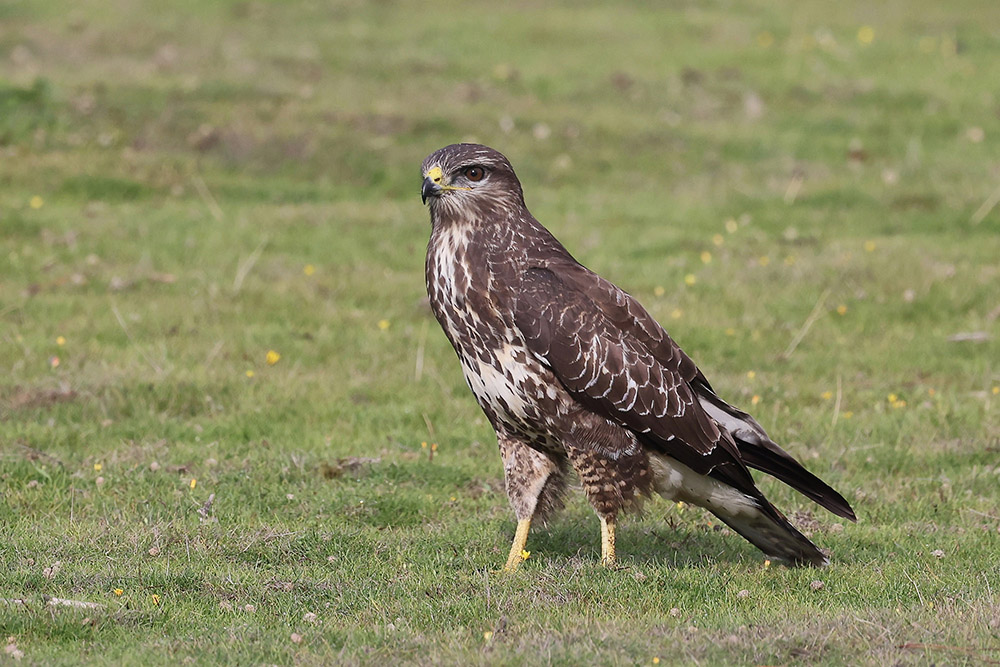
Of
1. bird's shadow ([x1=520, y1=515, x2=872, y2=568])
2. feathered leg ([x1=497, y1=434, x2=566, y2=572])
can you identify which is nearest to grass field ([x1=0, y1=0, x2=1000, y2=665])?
bird's shadow ([x1=520, y1=515, x2=872, y2=568])

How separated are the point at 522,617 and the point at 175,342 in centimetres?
552

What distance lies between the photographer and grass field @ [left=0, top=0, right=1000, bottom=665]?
5.96m

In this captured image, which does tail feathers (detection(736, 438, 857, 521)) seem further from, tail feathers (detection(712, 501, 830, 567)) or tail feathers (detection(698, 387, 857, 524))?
tail feathers (detection(712, 501, 830, 567))

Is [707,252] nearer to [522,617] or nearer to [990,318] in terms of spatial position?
[990,318]

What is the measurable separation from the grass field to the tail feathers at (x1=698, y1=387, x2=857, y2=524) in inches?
17.2

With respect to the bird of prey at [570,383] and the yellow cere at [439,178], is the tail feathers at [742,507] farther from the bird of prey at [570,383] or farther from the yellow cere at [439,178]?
the yellow cere at [439,178]

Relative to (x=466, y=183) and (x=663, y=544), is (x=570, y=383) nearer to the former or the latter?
(x=466, y=183)

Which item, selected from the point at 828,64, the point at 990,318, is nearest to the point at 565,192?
the point at 990,318

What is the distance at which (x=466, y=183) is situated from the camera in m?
6.69

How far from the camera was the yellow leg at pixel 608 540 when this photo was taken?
22.2ft

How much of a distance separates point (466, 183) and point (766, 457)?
212cm

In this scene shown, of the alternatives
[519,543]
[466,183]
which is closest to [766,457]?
[519,543]

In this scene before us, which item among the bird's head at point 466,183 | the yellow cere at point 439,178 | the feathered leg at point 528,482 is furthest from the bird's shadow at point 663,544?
the yellow cere at point 439,178

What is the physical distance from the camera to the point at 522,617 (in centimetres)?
580
